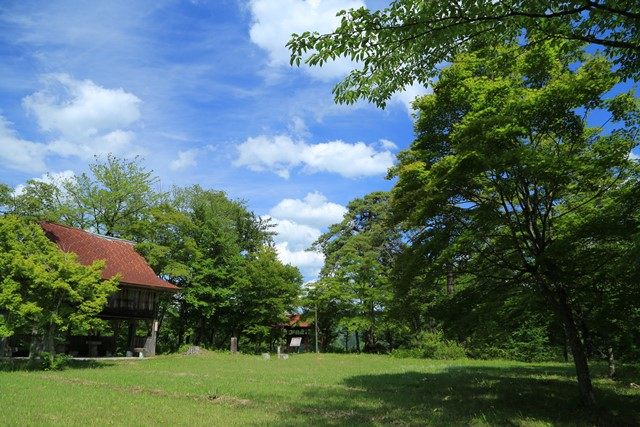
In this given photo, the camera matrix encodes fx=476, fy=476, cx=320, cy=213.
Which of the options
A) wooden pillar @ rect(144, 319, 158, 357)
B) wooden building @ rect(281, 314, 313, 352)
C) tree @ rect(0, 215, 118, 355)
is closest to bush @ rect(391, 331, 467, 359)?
→ wooden building @ rect(281, 314, 313, 352)

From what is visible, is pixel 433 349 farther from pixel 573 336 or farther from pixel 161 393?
pixel 161 393

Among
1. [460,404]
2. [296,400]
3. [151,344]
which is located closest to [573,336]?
[460,404]

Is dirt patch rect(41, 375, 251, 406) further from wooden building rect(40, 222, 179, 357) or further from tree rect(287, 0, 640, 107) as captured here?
wooden building rect(40, 222, 179, 357)

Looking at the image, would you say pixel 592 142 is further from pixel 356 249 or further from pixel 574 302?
pixel 356 249

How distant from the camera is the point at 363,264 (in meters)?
40.0

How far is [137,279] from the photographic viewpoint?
29.6 meters

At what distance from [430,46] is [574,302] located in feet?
35.4

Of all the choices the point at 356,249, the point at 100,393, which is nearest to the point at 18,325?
the point at 100,393

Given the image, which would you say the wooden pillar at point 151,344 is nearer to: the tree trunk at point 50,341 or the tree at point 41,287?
the tree at point 41,287

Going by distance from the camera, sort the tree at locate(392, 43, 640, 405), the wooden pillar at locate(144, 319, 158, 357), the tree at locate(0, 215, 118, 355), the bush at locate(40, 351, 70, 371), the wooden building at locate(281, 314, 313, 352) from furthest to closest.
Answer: the wooden building at locate(281, 314, 313, 352) < the wooden pillar at locate(144, 319, 158, 357) < the bush at locate(40, 351, 70, 371) < the tree at locate(0, 215, 118, 355) < the tree at locate(392, 43, 640, 405)

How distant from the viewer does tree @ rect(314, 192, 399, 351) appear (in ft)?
130

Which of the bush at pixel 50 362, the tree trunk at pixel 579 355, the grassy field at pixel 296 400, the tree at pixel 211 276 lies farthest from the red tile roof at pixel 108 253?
the tree trunk at pixel 579 355

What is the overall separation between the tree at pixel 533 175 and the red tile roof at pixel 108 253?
2092 cm

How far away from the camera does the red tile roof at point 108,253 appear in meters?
28.1
